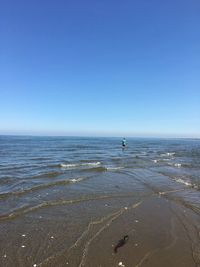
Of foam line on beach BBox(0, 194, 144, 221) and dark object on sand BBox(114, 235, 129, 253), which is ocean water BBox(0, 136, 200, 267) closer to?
foam line on beach BBox(0, 194, 144, 221)

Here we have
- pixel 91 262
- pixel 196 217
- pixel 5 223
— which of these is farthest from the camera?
pixel 196 217

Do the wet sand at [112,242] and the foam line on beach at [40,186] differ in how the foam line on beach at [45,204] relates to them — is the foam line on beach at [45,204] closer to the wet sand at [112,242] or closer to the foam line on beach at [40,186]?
the wet sand at [112,242]

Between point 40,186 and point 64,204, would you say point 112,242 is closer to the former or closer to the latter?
point 64,204

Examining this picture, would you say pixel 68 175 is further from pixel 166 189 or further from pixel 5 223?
pixel 5 223

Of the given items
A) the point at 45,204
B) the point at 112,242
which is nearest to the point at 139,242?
the point at 112,242

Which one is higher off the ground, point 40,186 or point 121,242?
point 40,186

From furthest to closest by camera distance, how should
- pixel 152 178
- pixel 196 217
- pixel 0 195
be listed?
pixel 152 178 → pixel 0 195 → pixel 196 217


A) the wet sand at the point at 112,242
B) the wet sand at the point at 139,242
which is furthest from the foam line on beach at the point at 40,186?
→ the wet sand at the point at 139,242

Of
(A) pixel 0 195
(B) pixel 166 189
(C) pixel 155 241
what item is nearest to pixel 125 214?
(C) pixel 155 241

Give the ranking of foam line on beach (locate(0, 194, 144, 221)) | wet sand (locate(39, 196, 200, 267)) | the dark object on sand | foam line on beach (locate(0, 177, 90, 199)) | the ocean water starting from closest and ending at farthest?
wet sand (locate(39, 196, 200, 267)) → the ocean water → the dark object on sand → foam line on beach (locate(0, 194, 144, 221)) → foam line on beach (locate(0, 177, 90, 199))

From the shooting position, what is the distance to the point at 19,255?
6.45 metres

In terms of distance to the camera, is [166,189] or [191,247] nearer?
[191,247]

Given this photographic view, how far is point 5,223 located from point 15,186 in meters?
5.43

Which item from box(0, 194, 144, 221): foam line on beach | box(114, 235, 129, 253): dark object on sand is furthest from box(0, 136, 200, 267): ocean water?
box(114, 235, 129, 253): dark object on sand
